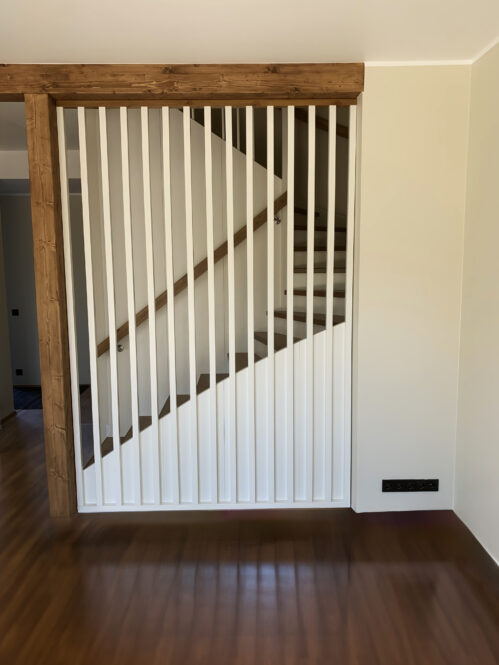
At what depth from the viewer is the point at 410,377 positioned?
114 inches

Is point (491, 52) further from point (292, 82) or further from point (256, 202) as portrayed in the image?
point (256, 202)

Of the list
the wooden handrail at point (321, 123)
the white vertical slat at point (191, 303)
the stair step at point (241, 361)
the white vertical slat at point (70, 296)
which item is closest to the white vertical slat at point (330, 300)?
the stair step at point (241, 361)

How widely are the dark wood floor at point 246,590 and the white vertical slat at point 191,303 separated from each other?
14.3 inches

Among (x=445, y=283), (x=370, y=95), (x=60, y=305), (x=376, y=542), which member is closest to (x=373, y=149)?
(x=370, y=95)

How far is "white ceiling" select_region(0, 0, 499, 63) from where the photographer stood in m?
2.07

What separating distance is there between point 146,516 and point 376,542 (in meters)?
1.42

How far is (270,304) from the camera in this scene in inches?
113

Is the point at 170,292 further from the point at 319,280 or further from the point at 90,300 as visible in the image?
the point at 319,280

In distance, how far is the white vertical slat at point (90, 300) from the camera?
2814 mm

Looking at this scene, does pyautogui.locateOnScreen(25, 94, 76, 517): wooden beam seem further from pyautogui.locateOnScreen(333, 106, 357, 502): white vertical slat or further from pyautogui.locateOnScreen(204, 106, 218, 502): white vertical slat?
pyautogui.locateOnScreen(333, 106, 357, 502): white vertical slat

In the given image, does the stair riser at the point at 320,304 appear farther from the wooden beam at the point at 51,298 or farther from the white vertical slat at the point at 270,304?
the wooden beam at the point at 51,298

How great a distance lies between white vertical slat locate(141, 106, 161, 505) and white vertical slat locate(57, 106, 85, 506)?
0.47m

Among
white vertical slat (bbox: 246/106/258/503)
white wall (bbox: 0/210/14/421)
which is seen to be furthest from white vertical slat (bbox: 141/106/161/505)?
white wall (bbox: 0/210/14/421)

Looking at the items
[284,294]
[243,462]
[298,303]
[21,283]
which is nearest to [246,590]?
[243,462]
